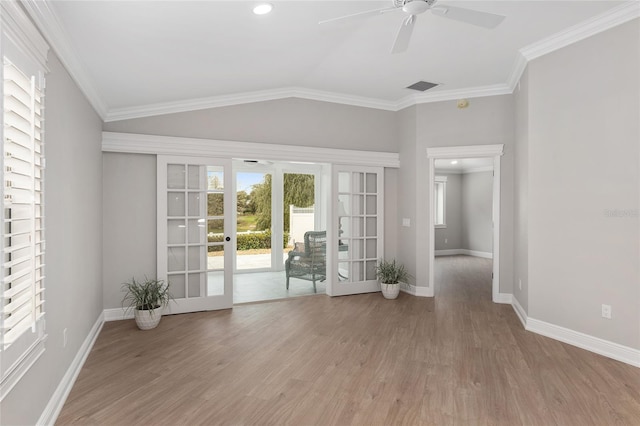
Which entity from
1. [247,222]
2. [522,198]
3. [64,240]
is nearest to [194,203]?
[64,240]

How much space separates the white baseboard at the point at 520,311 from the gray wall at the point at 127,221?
421 centimetres

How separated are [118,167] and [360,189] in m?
3.17

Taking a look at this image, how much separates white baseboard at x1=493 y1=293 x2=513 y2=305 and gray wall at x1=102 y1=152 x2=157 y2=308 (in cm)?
438

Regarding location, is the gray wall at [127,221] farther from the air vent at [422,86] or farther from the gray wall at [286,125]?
the air vent at [422,86]

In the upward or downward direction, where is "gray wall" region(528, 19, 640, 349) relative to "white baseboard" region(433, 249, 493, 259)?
upward

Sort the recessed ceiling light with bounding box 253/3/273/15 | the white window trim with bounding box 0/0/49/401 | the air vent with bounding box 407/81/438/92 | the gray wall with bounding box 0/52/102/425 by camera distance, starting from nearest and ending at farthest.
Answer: the white window trim with bounding box 0/0/49/401
the gray wall with bounding box 0/52/102/425
the recessed ceiling light with bounding box 253/3/273/15
the air vent with bounding box 407/81/438/92

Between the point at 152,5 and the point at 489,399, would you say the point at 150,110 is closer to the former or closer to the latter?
the point at 152,5

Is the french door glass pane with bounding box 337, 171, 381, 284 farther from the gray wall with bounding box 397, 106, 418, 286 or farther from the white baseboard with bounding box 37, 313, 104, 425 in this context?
the white baseboard with bounding box 37, 313, 104, 425

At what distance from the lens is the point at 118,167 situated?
4.32m

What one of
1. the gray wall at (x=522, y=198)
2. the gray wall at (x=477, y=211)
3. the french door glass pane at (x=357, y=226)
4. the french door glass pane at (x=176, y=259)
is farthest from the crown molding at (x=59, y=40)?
the gray wall at (x=477, y=211)

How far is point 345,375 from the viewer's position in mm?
2916

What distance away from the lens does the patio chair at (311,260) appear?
595cm

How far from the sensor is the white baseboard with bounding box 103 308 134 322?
426 cm

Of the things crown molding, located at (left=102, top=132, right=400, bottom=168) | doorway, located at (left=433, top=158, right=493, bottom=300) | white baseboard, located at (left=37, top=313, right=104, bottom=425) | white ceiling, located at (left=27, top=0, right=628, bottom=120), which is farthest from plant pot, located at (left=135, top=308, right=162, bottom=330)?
doorway, located at (left=433, top=158, right=493, bottom=300)
